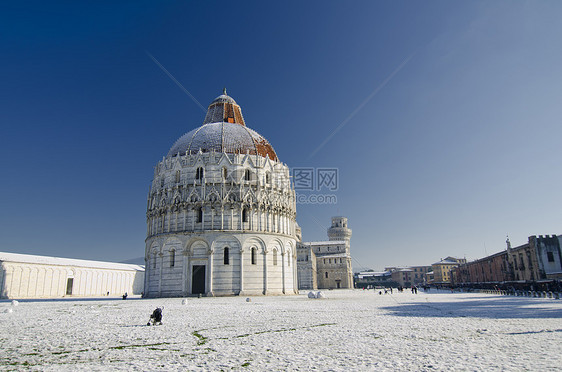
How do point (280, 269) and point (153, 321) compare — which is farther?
point (280, 269)

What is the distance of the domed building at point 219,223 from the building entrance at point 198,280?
114 mm

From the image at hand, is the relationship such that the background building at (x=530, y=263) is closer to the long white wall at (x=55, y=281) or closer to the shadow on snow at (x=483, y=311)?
the shadow on snow at (x=483, y=311)

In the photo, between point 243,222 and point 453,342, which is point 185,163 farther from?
point 453,342

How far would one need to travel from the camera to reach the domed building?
4356cm

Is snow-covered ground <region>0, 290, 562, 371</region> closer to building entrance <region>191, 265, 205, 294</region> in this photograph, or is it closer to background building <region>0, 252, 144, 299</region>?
building entrance <region>191, 265, 205, 294</region>

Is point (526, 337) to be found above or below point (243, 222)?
below

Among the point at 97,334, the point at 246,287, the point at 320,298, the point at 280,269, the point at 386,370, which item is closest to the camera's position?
the point at 386,370

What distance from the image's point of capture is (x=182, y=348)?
10.1 meters

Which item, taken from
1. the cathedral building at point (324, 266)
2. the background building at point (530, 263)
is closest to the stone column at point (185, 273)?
the background building at point (530, 263)

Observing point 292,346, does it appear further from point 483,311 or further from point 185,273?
point 185,273

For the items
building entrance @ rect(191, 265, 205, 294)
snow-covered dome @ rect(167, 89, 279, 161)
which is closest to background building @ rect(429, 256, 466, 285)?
snow-covered dome @ rect(167, 89, 279, 161)

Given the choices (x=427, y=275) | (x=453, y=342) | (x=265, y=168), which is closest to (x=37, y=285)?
(x=265, y=168)

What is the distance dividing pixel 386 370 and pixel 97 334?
10.3m

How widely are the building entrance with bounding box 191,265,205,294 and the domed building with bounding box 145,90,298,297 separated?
114mm
